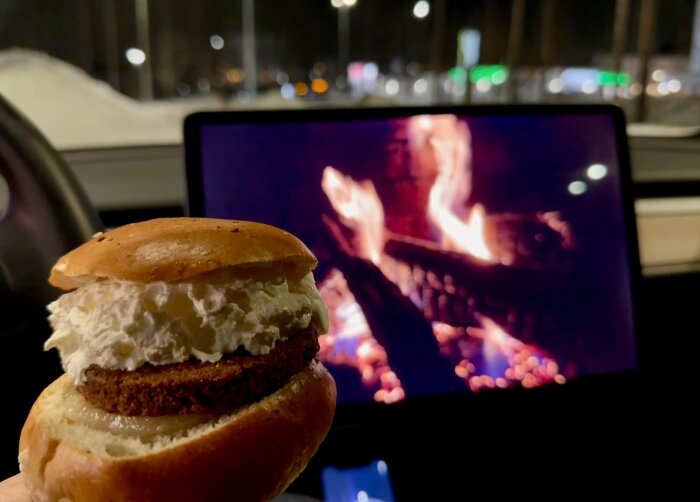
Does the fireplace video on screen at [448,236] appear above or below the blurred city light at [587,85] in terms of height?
below

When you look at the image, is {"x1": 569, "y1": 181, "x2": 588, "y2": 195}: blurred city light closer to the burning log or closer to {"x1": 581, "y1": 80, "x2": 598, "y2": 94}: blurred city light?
the burning log

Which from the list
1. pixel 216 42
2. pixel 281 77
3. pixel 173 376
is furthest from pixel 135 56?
pixel 281 77

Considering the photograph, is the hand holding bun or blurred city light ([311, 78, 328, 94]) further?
blurred city light ([311, 78, 328, 94])

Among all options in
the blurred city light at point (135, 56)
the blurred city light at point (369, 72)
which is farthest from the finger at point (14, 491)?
the blurred city light at point (369, 72)

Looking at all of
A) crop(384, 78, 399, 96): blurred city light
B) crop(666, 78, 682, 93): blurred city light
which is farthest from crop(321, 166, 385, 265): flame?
crop(384, 78, 399, 96): blurred city light

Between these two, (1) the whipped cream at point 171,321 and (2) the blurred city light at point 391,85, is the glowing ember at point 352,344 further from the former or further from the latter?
(2) the blurred city light at point 391,85

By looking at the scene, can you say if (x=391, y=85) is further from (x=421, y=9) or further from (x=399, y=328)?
(x=399, y=328)
